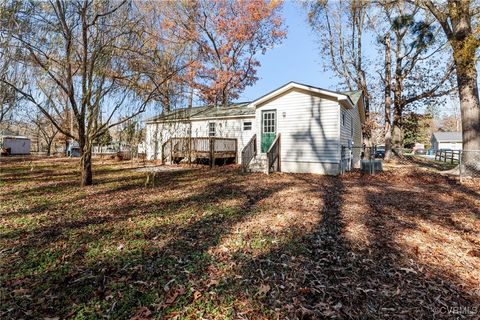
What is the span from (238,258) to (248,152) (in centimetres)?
Answer: 892

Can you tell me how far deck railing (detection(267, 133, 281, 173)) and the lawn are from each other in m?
5.25

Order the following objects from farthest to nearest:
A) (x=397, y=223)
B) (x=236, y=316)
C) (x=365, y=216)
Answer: (x=365, y=216) → (x=397, y=223) → (x=236, y=316)

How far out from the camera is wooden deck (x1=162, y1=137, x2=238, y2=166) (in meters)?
14.1

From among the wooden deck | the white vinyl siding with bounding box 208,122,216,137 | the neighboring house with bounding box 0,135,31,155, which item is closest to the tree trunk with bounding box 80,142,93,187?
the wooden deck

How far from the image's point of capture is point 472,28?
10414 millimetres

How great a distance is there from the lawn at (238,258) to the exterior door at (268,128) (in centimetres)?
670

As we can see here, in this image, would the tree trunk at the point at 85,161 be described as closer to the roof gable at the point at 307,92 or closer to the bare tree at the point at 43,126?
the bare tree at the point at 43,126

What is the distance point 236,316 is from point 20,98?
7782mm

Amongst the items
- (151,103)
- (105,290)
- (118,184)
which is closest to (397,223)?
(105,290)

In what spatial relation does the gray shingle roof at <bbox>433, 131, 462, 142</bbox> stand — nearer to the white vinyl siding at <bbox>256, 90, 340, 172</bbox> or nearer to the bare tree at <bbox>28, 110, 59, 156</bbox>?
the white vinyl siding at <bbox>256, 90, 340, 172</bbox>

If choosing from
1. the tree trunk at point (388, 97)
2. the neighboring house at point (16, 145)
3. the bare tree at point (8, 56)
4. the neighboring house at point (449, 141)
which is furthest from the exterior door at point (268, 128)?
the neighboring house at point (449, 141)

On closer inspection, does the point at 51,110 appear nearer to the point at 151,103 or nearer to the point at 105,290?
the point at 151,103

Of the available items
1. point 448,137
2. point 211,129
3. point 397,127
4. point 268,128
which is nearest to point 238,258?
point 268,128

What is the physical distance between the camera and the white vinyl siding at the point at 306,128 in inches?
437
